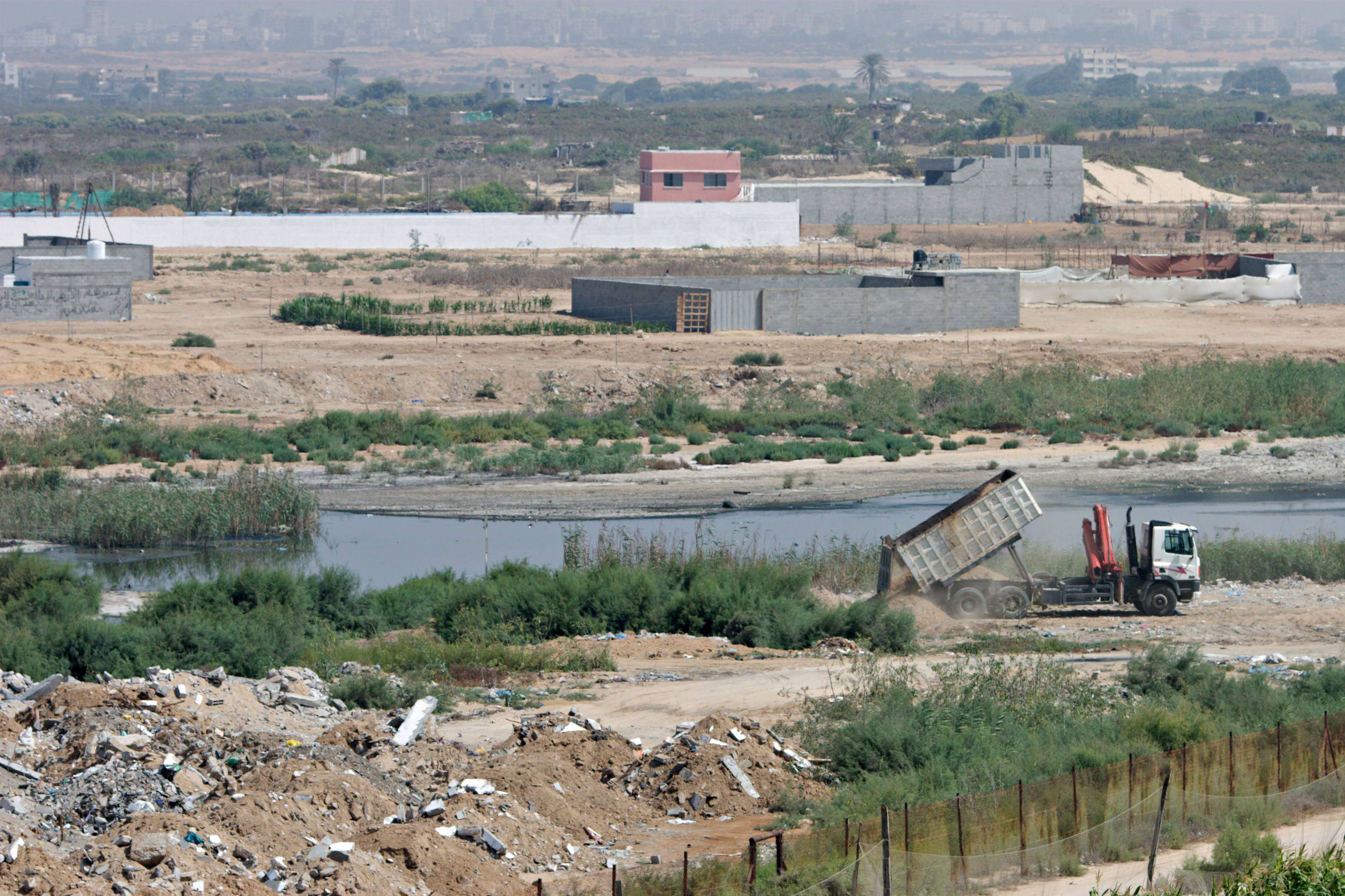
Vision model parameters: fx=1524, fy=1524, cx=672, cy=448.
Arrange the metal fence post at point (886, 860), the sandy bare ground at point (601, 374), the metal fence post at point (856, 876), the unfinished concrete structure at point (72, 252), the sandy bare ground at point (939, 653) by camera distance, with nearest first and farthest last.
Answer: the metal fence post at point (886, 860) < the metal fence post at point (856, 876) < the sandy bare ground at point (939, 653) < the sandy bare ground at point (601, 374) < the unfinished concrete structure at point (72, 252)

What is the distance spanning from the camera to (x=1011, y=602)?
2266 centimetres

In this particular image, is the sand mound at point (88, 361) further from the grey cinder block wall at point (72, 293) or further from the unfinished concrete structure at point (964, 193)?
the unfinished concrete structure at point (964, 193)

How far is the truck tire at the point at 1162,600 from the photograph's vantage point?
22750 mm

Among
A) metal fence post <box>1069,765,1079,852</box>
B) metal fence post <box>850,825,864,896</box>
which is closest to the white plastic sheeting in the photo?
metal fence post <box>1069,765,1079,852</box>

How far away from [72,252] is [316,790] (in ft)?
160

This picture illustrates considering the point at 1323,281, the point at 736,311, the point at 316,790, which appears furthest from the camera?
the point at 1323,281

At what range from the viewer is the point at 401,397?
1654 inches

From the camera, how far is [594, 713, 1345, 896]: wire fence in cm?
1162

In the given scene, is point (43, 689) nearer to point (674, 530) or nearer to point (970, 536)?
A: point (970, 536)

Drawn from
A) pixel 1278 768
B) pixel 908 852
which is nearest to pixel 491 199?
pixel 1278 768

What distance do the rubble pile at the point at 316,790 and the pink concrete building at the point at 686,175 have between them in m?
76.2

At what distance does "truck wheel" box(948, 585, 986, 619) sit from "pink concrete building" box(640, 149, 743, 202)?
2767 inches

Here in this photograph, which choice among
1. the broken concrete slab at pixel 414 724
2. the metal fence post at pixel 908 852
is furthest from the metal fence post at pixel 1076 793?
the broken concrete slab at pixel 414 724

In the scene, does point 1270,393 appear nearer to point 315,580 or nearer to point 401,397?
point 401,397
